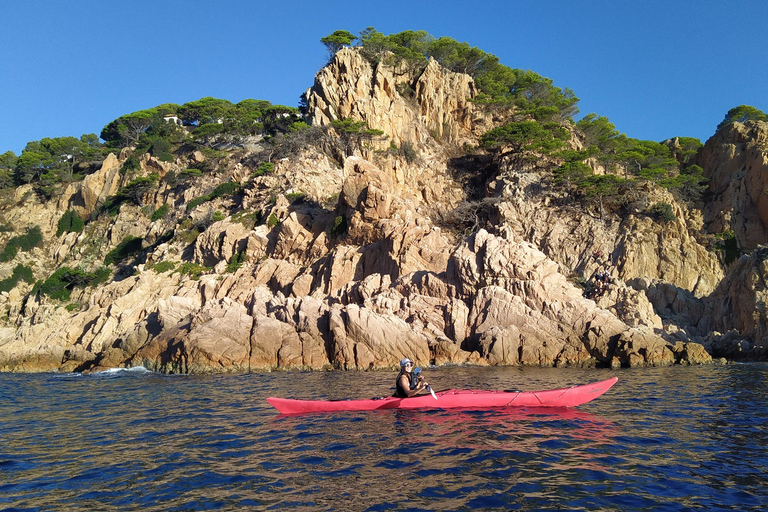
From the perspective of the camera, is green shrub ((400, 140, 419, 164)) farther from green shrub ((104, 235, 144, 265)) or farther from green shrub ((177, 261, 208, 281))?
green shrub ((104, 235, 144, 265))

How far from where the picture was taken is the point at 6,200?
6000 centimetres

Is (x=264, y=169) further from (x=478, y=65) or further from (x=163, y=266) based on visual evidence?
(x=478, y=65)

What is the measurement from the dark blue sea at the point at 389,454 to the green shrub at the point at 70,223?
42545 millimetres

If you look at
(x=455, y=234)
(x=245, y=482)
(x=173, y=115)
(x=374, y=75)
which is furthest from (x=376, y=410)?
(x=173, y=115)

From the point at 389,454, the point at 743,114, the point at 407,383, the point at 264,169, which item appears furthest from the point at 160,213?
the point at 743,114

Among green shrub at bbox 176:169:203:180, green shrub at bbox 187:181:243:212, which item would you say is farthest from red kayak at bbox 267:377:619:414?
green shrub at bbox 176:169:203:180

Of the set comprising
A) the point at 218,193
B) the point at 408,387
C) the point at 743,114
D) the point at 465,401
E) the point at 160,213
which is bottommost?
the point at 465,401

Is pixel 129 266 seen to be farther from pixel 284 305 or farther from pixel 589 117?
pixel 589 117

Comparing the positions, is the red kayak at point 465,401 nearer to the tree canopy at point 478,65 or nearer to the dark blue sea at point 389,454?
the dark blue sea at point 389,454

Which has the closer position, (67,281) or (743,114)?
(67,281)

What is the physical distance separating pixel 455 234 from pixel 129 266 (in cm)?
2579

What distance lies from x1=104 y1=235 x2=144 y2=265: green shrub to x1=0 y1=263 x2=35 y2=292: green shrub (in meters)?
7.84

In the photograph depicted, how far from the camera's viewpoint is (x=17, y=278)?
48438 mm

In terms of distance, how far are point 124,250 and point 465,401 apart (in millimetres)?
40485
